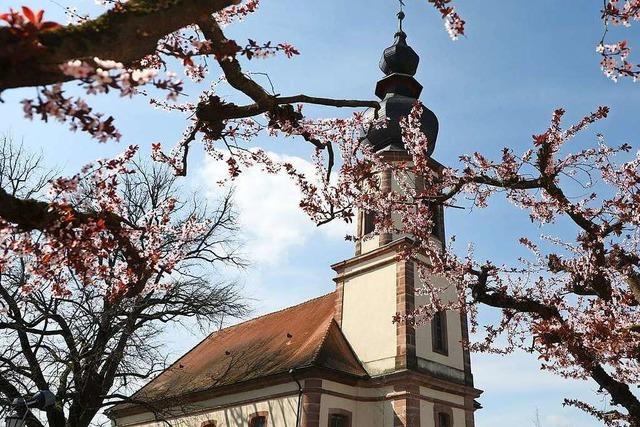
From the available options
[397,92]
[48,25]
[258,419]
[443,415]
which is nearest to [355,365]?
[443,415]

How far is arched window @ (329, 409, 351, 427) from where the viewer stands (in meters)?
16.5

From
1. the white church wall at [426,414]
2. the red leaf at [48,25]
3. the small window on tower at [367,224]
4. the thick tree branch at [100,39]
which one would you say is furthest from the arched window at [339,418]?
the red leaf at [48,25]

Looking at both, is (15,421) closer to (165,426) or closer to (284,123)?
(284,123)

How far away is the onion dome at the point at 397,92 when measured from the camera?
839 inches

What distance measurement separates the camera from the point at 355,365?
17969 mm

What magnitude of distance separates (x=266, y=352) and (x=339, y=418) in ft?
14.1

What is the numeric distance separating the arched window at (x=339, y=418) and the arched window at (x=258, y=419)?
231 centimetres

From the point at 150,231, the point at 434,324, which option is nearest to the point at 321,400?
the point at 434,324

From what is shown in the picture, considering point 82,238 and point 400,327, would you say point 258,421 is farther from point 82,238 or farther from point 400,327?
point 82,238

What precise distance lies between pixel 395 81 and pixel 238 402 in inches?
589

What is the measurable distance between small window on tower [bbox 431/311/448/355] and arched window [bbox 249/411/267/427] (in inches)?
244

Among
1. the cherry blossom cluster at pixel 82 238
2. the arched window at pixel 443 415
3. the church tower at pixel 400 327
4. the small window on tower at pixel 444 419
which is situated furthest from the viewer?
the small window on tower at pixel 444 419

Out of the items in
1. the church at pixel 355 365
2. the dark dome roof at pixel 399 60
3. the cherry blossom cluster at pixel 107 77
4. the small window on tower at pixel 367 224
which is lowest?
the cherry blossom cluster at pixel 107 77

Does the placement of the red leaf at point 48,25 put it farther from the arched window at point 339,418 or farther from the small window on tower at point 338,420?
the small window on tower at point 338,420
